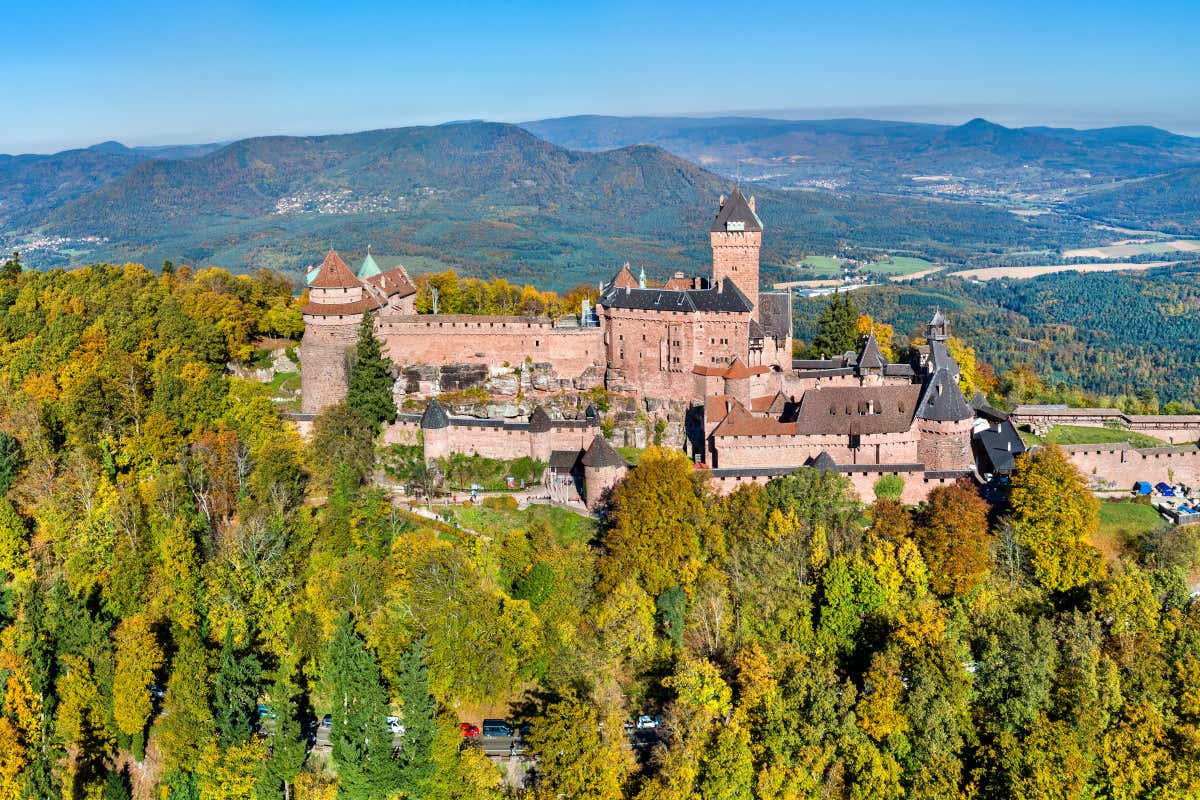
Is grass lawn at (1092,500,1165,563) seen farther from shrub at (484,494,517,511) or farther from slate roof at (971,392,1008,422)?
shrub at (484,494,517,511)

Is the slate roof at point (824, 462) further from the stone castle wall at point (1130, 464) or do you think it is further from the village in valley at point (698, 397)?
the stone castle wall at point (1130, 464)

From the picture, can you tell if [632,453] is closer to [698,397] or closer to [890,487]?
[698,397]

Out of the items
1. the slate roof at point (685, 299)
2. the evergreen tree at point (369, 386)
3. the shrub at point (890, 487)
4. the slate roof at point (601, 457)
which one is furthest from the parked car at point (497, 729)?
the slate roof at point (685, 299)

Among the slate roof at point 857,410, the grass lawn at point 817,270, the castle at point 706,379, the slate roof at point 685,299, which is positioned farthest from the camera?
the grass lawn at point 817,270

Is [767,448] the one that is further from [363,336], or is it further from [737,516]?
[363,336]

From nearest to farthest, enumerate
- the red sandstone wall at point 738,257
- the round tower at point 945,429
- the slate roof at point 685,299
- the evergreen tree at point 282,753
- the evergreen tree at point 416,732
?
the evergreen tree at point 416,732 < the evergreen tree at point 282,753 < the round tower at point 945,429 < the slate roof at point 685,299 < the red sandstone wall at point 738,257
